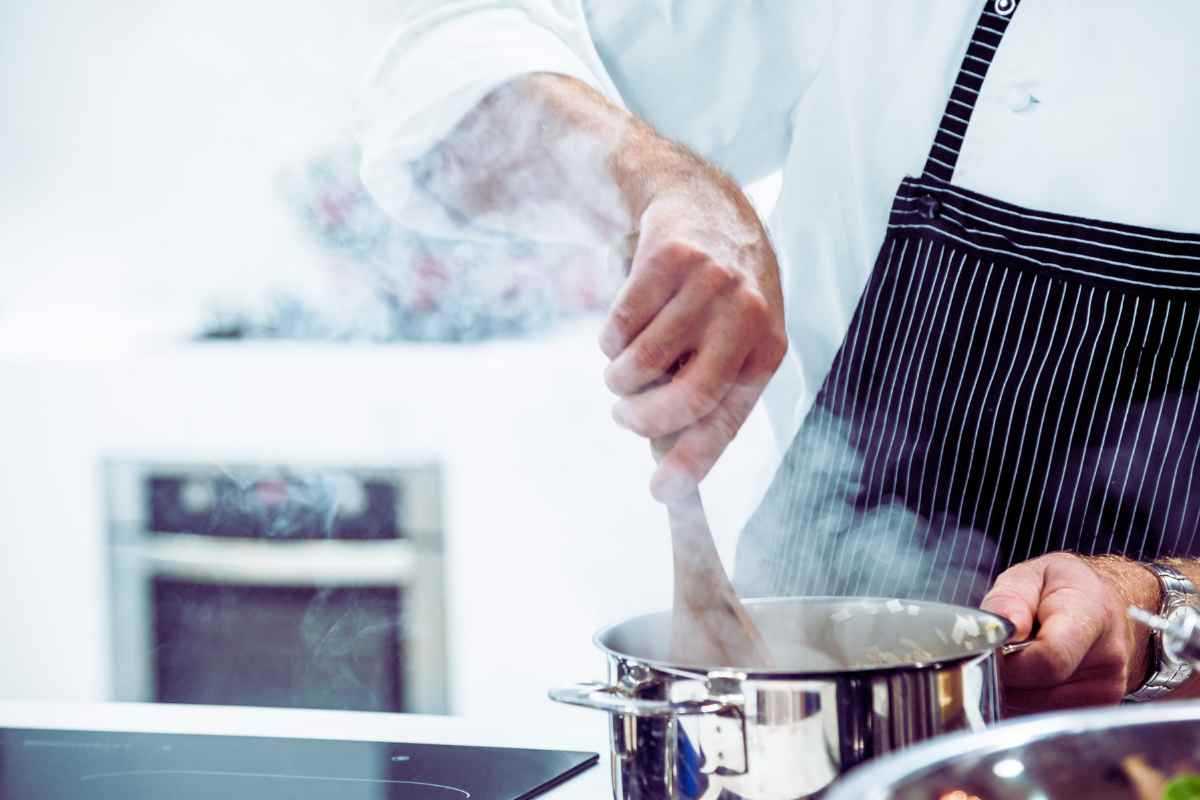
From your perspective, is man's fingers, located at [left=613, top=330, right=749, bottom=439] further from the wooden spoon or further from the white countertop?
the white countertop

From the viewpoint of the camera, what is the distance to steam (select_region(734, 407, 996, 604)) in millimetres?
1036

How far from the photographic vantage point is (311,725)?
91 centimetres

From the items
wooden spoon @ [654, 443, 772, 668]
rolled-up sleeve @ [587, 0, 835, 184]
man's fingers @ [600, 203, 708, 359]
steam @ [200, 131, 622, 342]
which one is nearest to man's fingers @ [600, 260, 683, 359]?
man's fingers @ [600, 203, 708, 359]

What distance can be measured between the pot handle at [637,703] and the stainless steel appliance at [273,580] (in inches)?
62.0

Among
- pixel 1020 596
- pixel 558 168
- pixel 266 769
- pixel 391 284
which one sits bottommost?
pixel 266 769

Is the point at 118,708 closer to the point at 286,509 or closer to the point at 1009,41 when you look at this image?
the point at 1009,41

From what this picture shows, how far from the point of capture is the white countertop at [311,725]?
0.86 m

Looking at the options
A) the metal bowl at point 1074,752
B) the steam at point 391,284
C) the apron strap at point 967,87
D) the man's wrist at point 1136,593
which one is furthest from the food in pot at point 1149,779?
the steam at point 391,284

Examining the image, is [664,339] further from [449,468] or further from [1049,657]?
[449,468]

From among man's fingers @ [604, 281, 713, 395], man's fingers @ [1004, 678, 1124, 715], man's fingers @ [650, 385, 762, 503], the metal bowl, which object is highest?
man's fingers @ [604, 281, 713, 395]

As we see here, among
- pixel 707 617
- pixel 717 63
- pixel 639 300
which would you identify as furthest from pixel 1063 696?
pixel 717 63

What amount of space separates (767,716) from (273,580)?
5.73ft

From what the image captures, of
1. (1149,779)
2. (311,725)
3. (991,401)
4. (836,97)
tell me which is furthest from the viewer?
(836,97)

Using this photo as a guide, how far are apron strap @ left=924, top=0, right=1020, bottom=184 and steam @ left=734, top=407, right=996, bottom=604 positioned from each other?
0.77 feet
